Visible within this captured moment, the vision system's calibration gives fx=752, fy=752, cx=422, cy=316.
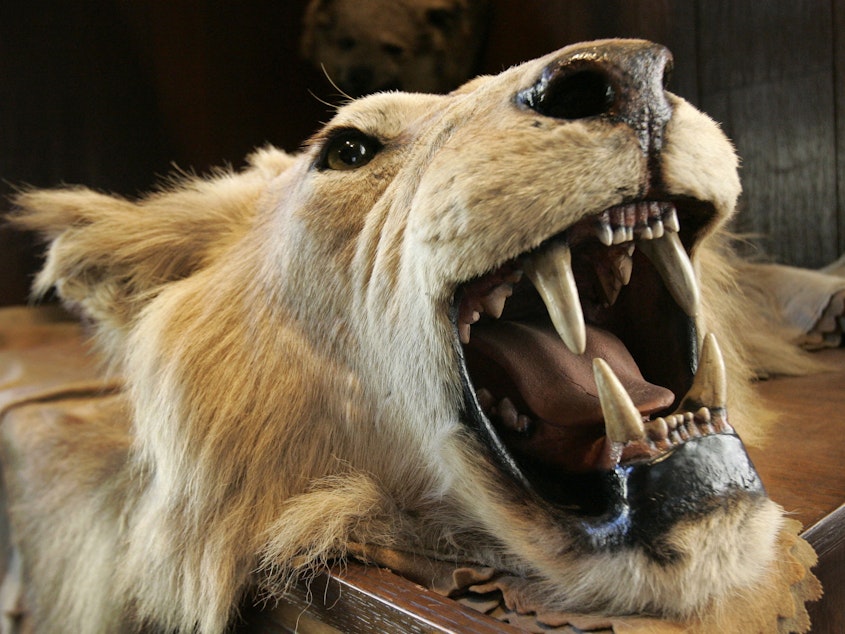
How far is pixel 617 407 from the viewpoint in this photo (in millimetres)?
496

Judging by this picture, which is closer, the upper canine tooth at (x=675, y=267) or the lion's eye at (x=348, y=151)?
the upper canine tooth at (x=675, y=267)

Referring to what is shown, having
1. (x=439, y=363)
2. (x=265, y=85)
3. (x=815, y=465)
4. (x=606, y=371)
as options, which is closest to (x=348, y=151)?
(x=439, y=363)

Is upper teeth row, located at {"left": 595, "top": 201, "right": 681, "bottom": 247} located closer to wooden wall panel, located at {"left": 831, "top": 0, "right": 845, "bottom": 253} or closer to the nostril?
the nostril

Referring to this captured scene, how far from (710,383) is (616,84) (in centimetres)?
23

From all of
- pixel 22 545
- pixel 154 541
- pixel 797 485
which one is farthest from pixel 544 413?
pixel 22 545

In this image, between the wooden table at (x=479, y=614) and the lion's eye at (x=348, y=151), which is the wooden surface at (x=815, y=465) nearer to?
the wooden table at (x=479, y=614)

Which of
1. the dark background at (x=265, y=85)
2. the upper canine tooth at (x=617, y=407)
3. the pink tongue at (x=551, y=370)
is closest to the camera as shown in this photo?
the upper canine tooth at (x=617, y=407)

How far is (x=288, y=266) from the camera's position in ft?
2.49

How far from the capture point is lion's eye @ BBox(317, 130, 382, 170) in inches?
29.5

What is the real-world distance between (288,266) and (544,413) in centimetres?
30

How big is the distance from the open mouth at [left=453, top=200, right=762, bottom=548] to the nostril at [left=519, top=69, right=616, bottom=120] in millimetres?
78

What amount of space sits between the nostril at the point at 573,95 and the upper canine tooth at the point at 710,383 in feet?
0.62

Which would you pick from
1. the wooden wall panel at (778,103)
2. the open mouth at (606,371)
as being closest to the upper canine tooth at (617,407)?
the open mouth at (606,371)

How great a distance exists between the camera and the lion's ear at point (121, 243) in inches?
35.0
